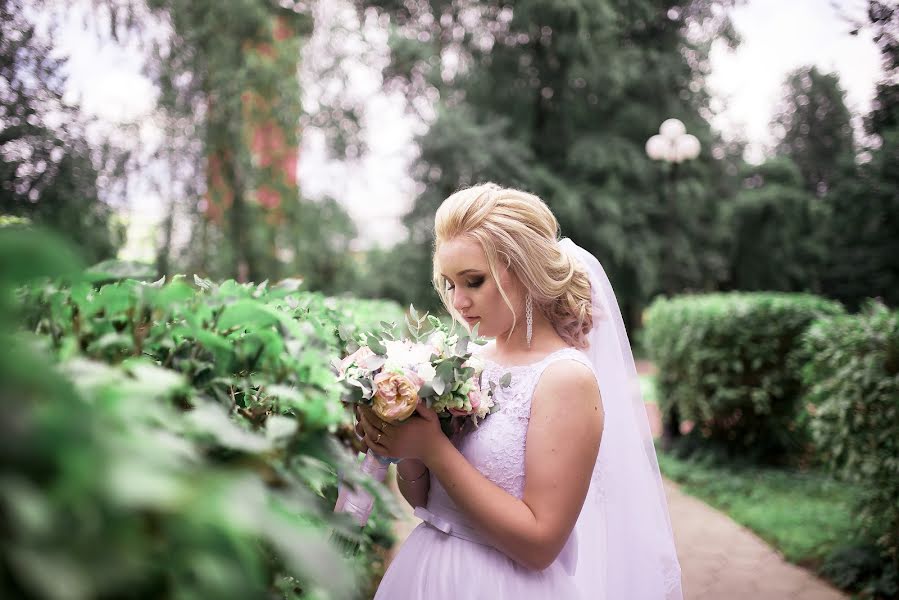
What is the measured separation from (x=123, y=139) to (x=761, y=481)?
7.38 metres

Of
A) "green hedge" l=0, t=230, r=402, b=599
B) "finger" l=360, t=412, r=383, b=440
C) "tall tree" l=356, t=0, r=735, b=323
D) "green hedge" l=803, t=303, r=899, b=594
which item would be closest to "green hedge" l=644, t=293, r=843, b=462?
→ "green hedge" l=803, t=303, r=899, b=594

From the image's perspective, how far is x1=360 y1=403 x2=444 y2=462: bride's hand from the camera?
1.72m

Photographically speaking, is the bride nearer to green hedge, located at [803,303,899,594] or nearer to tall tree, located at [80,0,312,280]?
green hedge, located at [803,303,899,594]

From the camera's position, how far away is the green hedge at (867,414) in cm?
435

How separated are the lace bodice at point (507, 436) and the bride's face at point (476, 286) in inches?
7.6

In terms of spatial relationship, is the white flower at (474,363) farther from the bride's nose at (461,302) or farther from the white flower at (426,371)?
the bride's nose at (461,302)

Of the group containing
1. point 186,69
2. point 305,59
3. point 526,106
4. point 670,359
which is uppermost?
point 526,106

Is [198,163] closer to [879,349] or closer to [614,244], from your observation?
[879,349]

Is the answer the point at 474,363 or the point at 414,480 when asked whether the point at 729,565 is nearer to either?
the point at 414,480

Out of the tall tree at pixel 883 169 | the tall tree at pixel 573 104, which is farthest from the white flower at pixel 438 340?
the tall tree at pixel 573 104

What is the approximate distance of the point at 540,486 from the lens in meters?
1.80

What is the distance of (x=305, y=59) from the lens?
905cm

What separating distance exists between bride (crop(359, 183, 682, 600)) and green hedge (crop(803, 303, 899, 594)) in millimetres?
2792

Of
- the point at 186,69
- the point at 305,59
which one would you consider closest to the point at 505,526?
the point at 186,69
